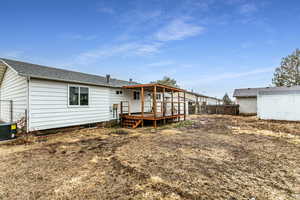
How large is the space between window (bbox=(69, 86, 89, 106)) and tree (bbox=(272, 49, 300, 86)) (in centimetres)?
3167

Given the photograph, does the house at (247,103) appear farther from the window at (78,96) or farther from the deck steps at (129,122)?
the window at (78,96)

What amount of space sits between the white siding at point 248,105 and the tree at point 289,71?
12.6 metres

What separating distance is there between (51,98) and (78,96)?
1300mm

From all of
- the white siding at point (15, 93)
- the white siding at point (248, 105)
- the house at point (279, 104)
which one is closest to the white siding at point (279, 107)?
the house at point (279, 104)

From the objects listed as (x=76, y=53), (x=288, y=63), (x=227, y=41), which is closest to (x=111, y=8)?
(x=76, y=53)

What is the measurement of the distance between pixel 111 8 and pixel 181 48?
7906mm

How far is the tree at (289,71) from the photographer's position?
75.7 ft

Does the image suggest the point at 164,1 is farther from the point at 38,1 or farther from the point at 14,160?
the point at 14,160

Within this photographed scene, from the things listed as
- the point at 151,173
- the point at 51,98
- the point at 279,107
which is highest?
the point at 51,98

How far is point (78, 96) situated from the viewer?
7527mm

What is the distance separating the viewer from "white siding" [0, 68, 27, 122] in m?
6.21

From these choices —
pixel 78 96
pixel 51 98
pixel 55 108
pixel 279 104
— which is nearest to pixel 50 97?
pixel 51 98

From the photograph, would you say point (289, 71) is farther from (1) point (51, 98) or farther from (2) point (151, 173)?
(1) point (51, 98)

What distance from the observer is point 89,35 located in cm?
1282
